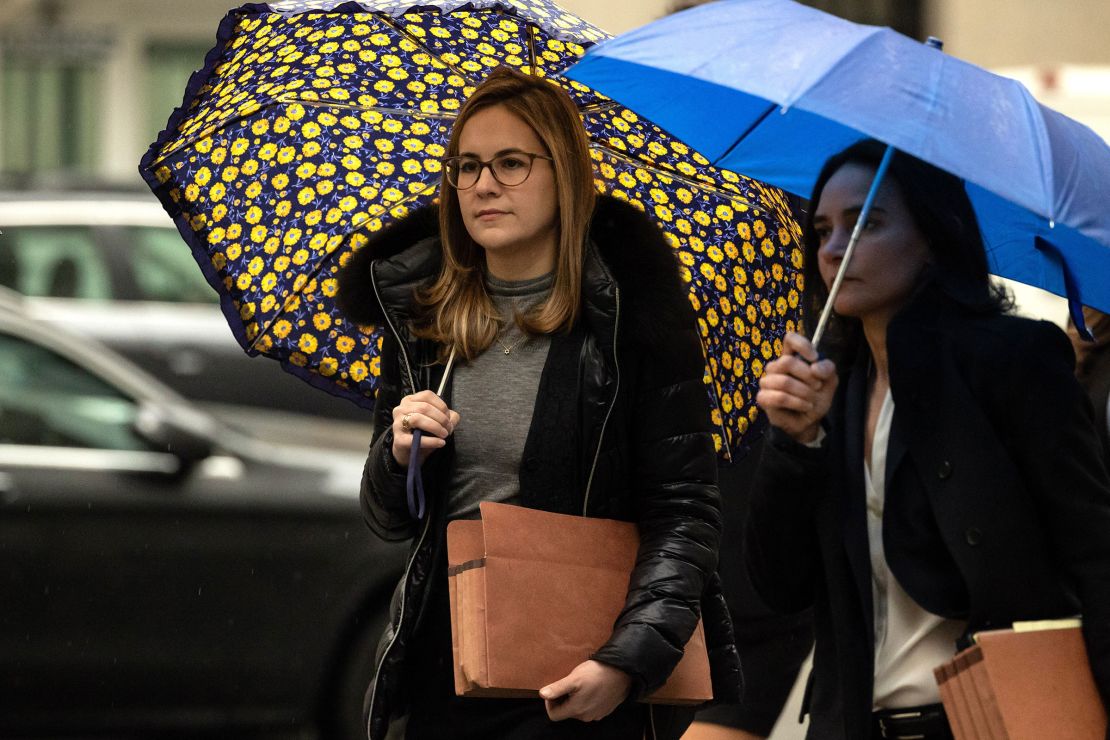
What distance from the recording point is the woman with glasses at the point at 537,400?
3.84m

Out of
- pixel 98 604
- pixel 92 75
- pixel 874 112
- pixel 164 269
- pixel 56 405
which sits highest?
pixel 874 112

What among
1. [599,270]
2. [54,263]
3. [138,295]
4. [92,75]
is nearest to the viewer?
[599,270]

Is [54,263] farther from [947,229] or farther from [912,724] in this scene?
[912,724]

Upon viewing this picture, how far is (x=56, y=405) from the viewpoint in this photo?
7.95 metres

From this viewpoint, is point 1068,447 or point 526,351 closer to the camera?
point 1068,447

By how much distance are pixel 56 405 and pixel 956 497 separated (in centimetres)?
517

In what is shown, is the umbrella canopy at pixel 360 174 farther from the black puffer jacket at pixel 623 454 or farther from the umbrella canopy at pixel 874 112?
the black puffer jacket at pixel 623 454

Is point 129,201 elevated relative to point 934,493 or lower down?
lower down

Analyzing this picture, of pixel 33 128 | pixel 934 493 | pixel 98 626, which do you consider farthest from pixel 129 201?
pixel 33 128

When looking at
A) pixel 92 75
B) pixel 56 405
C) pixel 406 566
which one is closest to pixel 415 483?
pixel 406 566

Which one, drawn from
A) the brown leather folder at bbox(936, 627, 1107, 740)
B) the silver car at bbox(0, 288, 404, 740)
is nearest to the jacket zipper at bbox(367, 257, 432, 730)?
the brown leather folder at bbox(936, 627, 1107, 740)

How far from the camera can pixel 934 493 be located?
354 cm

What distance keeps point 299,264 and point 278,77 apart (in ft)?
1.46

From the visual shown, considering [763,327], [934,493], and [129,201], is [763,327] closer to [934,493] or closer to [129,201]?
[934,493]
